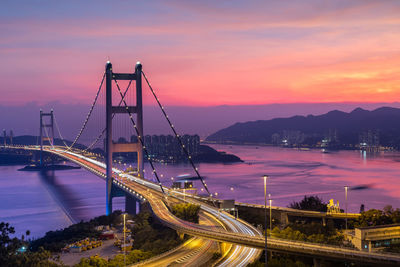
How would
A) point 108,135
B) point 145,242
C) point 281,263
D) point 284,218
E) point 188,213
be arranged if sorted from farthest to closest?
1. point 108,135
2. point 284,218
3. point 188,213
4. point 145,242
5. point 281,263

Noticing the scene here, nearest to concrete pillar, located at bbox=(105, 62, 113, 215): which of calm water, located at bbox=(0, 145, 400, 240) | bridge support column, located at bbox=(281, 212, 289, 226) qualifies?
calm water, located at bbox=(0, 145, 400, 240)

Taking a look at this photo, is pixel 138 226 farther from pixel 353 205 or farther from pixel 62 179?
pixel 62 179

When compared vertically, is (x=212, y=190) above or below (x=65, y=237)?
below

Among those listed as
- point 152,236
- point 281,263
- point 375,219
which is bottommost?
point 152,236

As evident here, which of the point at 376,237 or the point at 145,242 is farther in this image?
the point at 145,242

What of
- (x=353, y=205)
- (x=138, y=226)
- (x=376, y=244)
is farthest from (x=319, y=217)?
(x=353, y=205)

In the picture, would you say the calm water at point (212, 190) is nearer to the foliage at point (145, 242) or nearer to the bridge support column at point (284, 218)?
the foliage at point (145, 242)

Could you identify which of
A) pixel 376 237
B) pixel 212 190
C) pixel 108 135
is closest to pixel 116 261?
pixel 376 237

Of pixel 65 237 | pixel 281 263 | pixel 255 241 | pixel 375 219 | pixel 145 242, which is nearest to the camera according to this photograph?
pixel 281 263

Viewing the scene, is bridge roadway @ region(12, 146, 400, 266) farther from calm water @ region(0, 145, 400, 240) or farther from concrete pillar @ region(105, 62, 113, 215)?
calm water @ region(0, 145, 400, 240)

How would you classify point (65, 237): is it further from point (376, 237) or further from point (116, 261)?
point (376, 237)

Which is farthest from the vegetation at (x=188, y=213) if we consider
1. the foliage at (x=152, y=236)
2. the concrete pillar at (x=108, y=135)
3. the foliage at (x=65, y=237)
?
the concrete pillar at (x=108, y=135)
